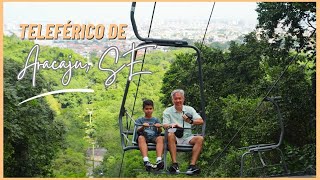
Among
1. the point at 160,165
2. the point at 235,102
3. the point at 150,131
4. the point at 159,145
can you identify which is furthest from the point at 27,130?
the point at 160,165

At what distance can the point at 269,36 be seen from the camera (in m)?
19.1

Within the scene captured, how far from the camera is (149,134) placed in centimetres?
563

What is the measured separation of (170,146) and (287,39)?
13.5 m

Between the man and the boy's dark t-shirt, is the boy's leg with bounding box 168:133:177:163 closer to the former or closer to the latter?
the man

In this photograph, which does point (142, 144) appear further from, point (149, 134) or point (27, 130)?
point (27, 130)

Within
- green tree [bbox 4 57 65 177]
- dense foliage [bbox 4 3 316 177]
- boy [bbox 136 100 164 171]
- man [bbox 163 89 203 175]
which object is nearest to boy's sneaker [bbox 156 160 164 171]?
boy [bbox 136 100 164 171]

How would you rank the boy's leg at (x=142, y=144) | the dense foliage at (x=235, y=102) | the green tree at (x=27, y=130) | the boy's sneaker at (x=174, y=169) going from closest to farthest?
the boy's sneaker at (x=174, y=169) < the boy's leg at (x=142, y=144) < the dense foliage at (x=235, y=102) < the green tree at (x=27, y=130)

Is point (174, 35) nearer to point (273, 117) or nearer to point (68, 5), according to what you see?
point (68, 5)

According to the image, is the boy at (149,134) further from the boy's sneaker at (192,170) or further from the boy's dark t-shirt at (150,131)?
the boy's sneaker at (192,170)

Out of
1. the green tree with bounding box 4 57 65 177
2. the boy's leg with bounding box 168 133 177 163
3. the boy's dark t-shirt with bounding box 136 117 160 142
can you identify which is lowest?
the green tree with bounding box 4 57 65 177

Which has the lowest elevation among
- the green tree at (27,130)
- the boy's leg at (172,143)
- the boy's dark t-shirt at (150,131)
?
the green tree at (27,130)

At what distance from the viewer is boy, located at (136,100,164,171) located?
540 centimetres

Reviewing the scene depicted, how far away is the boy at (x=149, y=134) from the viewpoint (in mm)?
5402

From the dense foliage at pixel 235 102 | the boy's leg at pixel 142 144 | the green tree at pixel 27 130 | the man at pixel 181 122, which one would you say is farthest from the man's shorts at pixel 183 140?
the green tree at pixel 27 130
